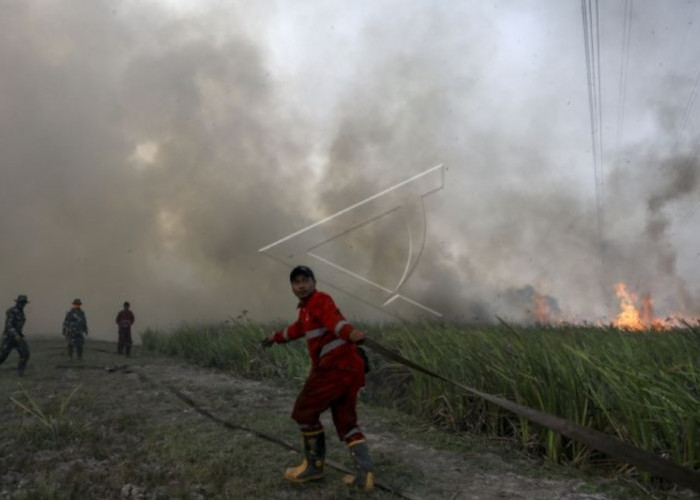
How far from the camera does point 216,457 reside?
14.4ft

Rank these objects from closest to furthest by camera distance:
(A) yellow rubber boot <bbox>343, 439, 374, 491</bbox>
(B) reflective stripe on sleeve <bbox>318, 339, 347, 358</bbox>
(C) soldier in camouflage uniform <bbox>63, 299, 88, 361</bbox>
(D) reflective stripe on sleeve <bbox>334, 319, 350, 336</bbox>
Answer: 1. (D) reflective stripe on sleeve <bbox>334, 319, 350, 336</bbox>
2. (A) yellow rubber boot <bbox>343, 439, 374, 491</bbox>
3. (B) reflective stripe on sleeve <bbox>318, 339, 347, 358</bbox>
4. (C) soldier in camouflage uniform <bbox>63, 299, 88, 361</bbox>

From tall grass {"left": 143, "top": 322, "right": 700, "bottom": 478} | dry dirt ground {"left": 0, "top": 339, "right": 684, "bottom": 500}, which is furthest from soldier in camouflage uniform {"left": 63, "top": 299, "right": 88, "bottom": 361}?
tall grass {"left": 143, "top": 322, "right": 700, "bottom": 478}

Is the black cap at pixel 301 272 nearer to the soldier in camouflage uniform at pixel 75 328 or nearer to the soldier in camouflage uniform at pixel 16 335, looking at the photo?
the soldier in camouflage uniform at pixel 16 335

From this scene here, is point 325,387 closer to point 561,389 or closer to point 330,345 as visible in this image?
point 330,345

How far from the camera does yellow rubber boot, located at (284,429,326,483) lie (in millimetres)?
3809

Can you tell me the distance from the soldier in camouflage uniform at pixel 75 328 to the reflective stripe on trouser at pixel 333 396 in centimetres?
1195

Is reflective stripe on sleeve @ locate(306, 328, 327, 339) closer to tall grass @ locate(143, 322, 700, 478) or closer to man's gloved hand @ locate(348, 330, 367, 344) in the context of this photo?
man's gloved hand @ locate(348, 330, 367, 344)

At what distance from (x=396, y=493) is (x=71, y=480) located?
2414mm

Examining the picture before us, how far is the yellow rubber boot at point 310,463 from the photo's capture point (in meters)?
3.81

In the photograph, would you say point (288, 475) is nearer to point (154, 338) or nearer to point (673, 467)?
point (673, 467)

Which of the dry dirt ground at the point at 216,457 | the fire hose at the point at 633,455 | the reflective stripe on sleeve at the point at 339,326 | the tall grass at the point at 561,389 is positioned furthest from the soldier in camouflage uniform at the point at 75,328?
the fire hose at the point at 633,455

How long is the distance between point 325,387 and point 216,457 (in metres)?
1.44

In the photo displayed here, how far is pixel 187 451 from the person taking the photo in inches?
181

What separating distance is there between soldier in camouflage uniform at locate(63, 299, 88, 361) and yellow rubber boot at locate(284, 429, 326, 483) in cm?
1182
